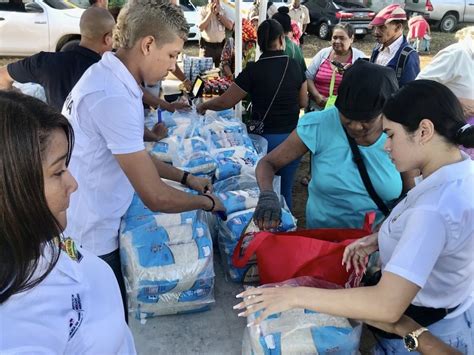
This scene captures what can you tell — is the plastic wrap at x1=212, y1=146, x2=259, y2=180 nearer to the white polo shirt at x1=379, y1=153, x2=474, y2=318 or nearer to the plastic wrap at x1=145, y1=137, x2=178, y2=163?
the plastic wrap at x1=145, y1=137, x2=178, y2=163

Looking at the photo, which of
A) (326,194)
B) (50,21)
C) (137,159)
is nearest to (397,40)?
(326,194)

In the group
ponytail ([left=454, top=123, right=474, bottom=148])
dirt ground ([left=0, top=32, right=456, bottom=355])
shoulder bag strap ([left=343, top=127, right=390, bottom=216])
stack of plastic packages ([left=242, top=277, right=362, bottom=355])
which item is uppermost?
ponytail ([left=454, top=123, right=474, bottom=148])

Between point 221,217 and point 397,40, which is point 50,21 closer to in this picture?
point 397,40

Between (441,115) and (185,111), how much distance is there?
2.49m

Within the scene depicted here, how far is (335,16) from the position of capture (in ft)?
46.7

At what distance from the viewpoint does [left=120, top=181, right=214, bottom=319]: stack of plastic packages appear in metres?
1.82

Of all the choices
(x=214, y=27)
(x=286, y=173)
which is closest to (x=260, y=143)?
(x=286, y=173)

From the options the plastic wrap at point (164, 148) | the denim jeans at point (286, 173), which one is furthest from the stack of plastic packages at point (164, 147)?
the denim jeans at point (286, 173)

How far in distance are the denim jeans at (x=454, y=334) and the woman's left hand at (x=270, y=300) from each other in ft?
1.57

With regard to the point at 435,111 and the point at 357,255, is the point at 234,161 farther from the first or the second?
the point at 435,111

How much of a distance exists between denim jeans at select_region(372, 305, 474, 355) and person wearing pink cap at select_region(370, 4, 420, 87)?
106 inches

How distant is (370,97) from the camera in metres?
1.88

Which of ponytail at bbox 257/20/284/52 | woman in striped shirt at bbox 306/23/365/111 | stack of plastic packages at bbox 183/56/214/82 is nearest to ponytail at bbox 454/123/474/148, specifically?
ponytail at bbox 257/20/284/52

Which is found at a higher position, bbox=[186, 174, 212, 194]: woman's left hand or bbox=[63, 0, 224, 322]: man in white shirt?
bbox=[63, 0, 224, 322]: man in white shirt
